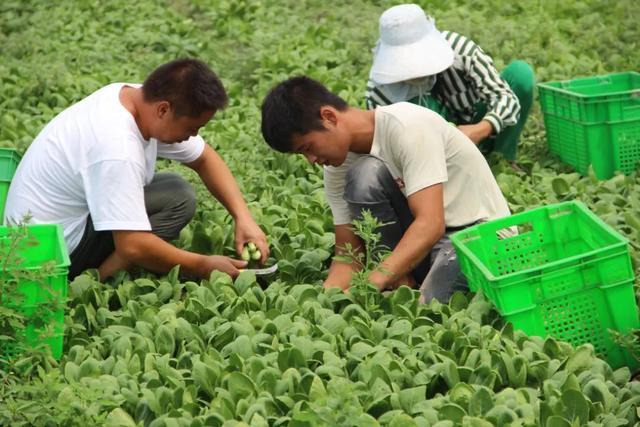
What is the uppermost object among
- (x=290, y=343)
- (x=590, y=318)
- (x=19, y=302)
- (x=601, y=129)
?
(x=19, y=302)

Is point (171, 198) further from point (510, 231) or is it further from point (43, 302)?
point (510, 231)

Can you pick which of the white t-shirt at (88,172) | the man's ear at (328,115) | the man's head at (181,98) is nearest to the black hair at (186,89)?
the man's head at (181,98)

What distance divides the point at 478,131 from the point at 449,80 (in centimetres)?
31

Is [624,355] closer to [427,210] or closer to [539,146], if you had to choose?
[427,210]

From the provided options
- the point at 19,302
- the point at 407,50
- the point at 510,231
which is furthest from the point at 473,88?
the point at 19,302

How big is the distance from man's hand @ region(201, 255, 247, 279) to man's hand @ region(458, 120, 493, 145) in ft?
4.75

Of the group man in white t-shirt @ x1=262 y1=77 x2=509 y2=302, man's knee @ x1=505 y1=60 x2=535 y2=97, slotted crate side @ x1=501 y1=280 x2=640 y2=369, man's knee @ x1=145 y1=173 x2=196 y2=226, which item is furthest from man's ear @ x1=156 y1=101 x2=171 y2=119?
man's knee @ x1=505 y1=60 x2=535 y2=97

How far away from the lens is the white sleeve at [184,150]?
4961 millimetres

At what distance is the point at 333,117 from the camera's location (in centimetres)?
440

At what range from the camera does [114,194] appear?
4379 mm

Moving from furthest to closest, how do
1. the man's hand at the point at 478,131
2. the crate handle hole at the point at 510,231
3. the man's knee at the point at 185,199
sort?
the man's hand at the point at 478,131 → the man's knee at the point at 185,199 → the crate handle hole at the point at 510,231

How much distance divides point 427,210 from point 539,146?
222 centimetres

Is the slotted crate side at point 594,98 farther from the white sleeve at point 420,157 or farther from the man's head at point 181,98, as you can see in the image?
the man's head at point 181,98

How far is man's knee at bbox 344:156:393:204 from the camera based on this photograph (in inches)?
180
